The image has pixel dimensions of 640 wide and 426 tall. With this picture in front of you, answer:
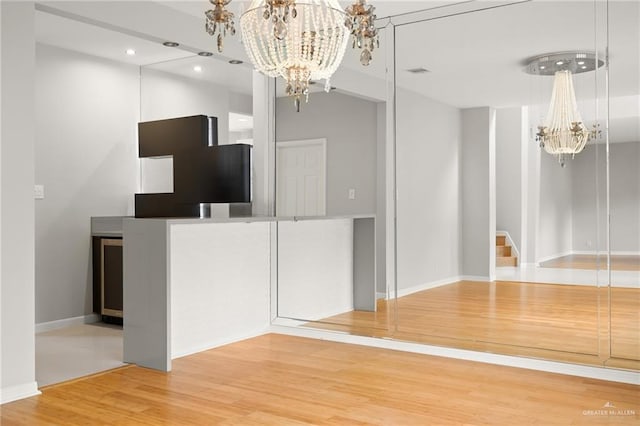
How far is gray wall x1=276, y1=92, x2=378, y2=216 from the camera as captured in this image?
195 inches

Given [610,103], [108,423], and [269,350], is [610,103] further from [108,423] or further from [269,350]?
[108,423]

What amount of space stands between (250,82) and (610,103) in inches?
118

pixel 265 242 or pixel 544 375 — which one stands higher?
pixel 265 242

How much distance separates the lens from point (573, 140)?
404cm

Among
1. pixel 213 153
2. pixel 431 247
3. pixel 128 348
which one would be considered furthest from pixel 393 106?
pixel 128 348

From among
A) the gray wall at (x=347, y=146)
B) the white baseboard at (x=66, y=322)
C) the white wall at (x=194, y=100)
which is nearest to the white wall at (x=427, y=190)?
the gray wall at (x=347, y=146)

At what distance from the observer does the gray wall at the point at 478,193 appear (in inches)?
175

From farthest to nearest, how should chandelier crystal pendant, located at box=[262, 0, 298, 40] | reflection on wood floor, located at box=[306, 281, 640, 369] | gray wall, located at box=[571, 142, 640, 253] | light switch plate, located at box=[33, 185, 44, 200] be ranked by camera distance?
light switch plate, located at box=[33, 185, 44, 200] → reflection on wood floor, located at box=[306, 281, 640, 369] → gray wall, located at box=[571, 142, 640, 253] → chandelier crystal pendant, located at box=[262, 0, 298, 40]

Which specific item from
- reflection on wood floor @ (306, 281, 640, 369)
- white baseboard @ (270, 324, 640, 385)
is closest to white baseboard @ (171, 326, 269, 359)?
white baseboard @ (270, 324, 640, 385)

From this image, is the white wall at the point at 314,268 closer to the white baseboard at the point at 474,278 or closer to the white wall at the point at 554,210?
the white baseboard at the point at 474,278

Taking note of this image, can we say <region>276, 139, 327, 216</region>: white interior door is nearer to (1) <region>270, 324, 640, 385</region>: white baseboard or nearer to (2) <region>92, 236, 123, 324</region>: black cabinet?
(1) <region>270, 324, 640, 385</region>: white baseboard

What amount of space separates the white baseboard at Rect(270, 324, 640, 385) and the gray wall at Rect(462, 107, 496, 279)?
59cm

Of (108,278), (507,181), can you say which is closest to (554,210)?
(507,181)

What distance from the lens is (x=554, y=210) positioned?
407 centimetres
